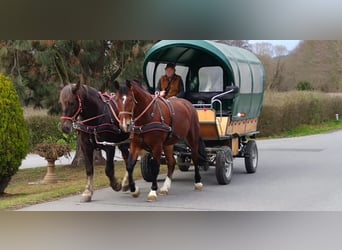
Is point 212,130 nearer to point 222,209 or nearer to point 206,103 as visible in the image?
point 206,103

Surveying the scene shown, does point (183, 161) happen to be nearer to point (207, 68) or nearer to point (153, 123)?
point (207, 68)

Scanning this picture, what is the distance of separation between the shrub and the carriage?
2.12 meters

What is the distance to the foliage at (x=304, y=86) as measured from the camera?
20234mm

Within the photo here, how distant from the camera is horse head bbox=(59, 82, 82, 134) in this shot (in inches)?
272

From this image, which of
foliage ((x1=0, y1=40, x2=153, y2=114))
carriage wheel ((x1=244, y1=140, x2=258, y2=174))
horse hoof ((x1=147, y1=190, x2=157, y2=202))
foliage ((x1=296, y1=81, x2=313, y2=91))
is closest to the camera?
horse hoof ((x1=147, y1=190, x2=157, y2=202))

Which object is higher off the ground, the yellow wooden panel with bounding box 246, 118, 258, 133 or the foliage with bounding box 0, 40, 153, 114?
the foliage with bounding box 0, 40, 153, 114

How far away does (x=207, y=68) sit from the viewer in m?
10.1

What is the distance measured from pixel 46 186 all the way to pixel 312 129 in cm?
1508

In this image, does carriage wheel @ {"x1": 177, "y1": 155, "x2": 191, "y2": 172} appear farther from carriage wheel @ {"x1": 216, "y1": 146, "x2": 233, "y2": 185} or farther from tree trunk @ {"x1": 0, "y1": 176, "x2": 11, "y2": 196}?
tree trunk @ {"x1": 0, "y1": 176, "x2": 11, "y2": 196}

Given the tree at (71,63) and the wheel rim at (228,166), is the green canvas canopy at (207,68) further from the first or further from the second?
the tree at (71,63)

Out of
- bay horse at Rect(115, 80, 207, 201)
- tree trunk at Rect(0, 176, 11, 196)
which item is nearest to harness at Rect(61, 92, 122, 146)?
bay horse at Rect(115, 80, 207, 201)

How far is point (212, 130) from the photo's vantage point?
29.7 ft

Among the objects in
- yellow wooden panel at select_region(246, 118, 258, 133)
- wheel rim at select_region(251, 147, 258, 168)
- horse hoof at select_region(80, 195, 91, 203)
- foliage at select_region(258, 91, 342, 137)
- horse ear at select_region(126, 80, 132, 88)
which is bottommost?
foliage at select_region(258, 91, 342, 137)

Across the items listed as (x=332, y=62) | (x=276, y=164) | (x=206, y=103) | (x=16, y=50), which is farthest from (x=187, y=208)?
(x=332, y=62)
